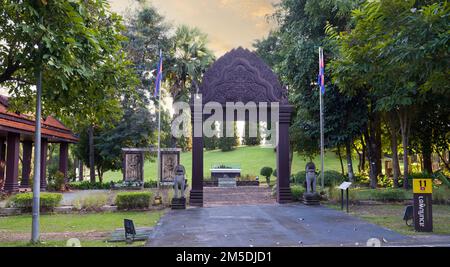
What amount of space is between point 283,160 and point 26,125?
15.7 meters

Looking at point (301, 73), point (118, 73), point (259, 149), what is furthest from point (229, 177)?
point (259, 149)

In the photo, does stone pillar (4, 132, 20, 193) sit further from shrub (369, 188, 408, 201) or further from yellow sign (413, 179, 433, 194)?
yellow sign (413, 179, 433, 194)

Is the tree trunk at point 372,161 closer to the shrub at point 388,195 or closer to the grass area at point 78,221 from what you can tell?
the shrub at point 388,195

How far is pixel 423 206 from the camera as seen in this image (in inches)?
435

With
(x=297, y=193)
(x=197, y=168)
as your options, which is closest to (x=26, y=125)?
(x=197, y=168)

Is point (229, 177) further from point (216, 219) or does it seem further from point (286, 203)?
point (216, 219)

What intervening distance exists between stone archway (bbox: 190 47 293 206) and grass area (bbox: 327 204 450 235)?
9.79 feet

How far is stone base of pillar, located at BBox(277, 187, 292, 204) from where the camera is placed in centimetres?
1878

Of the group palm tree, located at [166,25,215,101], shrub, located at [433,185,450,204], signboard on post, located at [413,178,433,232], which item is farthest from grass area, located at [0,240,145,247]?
palm tree, located at [166,25,215,101]

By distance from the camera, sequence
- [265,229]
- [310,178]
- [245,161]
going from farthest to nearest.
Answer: [245,161] < [310,178] < [265,229]

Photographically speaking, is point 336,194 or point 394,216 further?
point 336,194

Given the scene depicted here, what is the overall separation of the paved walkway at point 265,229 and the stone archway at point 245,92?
2809 millimetres

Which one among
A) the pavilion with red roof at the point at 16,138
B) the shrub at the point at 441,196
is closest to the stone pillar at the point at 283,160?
the shrub at the point at 441,196

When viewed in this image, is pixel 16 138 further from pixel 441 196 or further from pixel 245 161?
pixel 245 161
